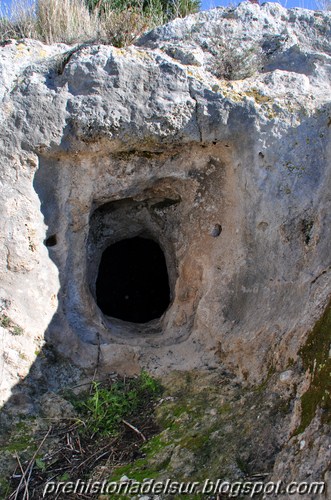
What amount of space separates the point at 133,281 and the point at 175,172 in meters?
2.02

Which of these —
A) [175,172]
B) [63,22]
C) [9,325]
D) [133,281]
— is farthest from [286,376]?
[63,22]

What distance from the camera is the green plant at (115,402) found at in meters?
3.24

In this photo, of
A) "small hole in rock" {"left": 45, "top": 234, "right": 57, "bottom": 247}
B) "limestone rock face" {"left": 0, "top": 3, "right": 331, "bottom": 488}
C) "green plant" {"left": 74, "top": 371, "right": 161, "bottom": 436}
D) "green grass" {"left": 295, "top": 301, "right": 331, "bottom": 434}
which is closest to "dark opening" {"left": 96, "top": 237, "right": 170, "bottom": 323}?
"limestone rock face" {"left": 0, "top": 3, "right": 331, "bottom": 488}

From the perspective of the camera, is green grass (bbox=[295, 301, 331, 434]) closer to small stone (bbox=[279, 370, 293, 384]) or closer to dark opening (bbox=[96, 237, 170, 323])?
small stone (bbox=[279, 370, 293, 384])

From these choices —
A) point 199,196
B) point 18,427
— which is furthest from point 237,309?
point 18,427

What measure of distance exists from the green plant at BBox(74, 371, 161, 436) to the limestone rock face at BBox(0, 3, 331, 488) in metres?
0.20

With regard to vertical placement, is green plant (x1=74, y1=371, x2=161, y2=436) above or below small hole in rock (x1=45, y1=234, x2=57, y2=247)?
below

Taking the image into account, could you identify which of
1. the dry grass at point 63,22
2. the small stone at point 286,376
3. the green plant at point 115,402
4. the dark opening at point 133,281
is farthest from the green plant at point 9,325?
the dry grass at point 63,22

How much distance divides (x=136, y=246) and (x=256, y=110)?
7.43ft

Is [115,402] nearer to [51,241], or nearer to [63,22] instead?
[51,241]

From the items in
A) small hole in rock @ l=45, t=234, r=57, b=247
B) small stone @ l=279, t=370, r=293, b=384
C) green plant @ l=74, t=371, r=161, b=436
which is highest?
small hole in rock @ l=45, t=234, r=57, b=247

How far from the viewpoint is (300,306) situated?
3176 mm

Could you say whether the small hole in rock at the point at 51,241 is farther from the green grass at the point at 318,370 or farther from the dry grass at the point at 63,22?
the green grass at the point at 318,370

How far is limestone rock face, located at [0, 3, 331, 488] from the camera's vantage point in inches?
144
